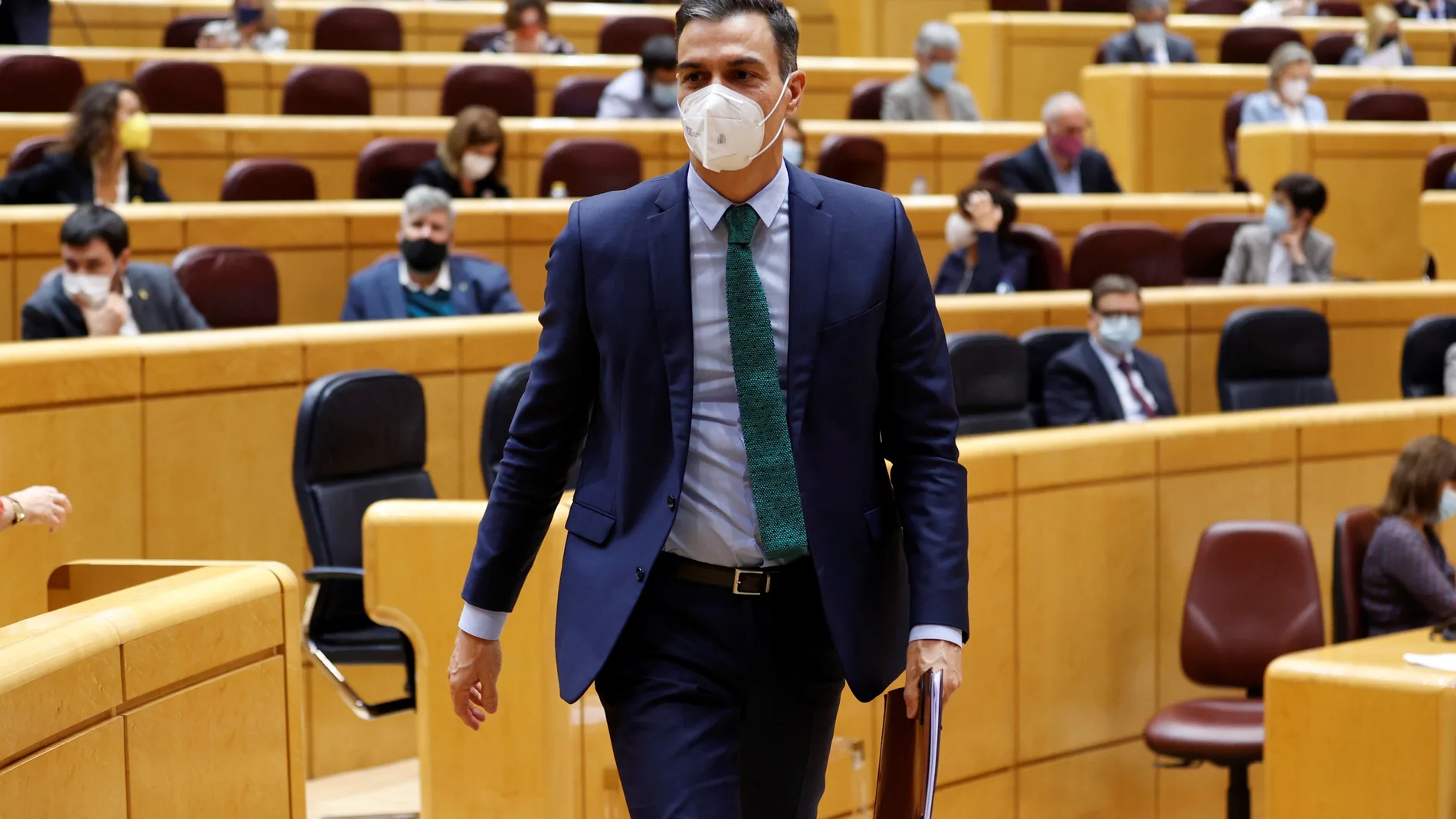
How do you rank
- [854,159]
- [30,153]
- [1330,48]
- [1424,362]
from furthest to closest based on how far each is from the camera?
[1330,48]
[854,159]
[30,153]
[1424,362]

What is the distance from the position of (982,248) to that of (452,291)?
5.49 feet

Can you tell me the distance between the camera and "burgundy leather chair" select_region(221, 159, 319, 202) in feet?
18.4

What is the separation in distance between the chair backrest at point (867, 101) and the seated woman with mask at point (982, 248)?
2.33m

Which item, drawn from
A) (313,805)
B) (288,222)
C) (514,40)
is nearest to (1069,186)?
(514,40)

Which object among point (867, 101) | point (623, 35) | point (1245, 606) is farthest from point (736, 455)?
point (623, 35)

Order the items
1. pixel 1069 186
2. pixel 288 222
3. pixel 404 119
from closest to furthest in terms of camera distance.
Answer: pixel 288 222
pixel 404 119
pixel 1069 186

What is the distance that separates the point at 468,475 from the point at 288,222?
4.35ft

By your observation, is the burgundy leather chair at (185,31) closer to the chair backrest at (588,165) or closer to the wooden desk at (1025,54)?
the chair backrest at (588,165)

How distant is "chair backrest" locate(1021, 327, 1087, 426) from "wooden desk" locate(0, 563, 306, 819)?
9.03ft

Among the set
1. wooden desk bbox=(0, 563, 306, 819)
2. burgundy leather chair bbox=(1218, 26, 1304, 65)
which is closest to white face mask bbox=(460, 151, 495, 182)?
wooden desk bbox=(0, 563, 306, 819)

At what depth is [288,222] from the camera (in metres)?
5.13

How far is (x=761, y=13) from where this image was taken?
1.74 m

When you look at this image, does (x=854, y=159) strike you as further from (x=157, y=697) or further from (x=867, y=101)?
(x=157, y=697)

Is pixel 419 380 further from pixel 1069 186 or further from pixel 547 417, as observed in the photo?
pixel 1069 186
